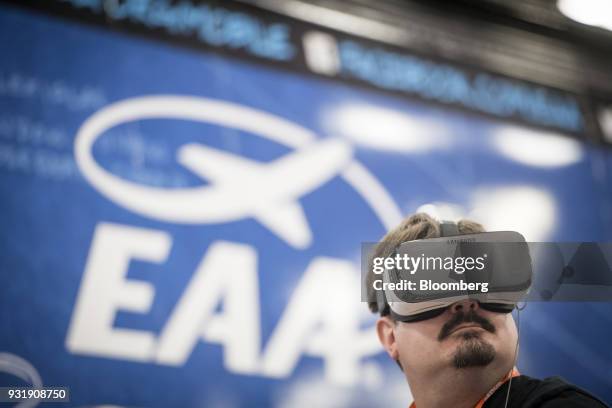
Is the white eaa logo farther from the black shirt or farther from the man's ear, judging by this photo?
the black shirt

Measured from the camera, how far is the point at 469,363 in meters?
1.11

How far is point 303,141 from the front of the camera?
112 inches

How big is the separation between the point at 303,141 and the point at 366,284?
5.70 ft

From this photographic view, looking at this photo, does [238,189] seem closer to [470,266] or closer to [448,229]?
[448,229]

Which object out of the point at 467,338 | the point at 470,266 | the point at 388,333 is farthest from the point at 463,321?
the point at 388,333

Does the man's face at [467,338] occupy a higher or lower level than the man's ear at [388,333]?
lower

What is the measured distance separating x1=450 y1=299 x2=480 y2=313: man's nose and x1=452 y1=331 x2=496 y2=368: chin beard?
0.14ft

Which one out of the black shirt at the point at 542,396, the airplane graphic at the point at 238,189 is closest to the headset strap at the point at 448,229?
the black shirt at the point at 542,396

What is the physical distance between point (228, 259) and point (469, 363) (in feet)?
5.19

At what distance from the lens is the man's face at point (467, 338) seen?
3.60 ft

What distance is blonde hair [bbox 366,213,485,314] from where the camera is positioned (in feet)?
3.90

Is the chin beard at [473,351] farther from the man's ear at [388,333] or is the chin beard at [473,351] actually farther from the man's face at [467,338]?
the man's ear at [388,333]

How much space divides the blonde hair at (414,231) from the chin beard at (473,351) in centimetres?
19

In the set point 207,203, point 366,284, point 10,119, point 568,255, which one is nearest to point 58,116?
point 10,119
